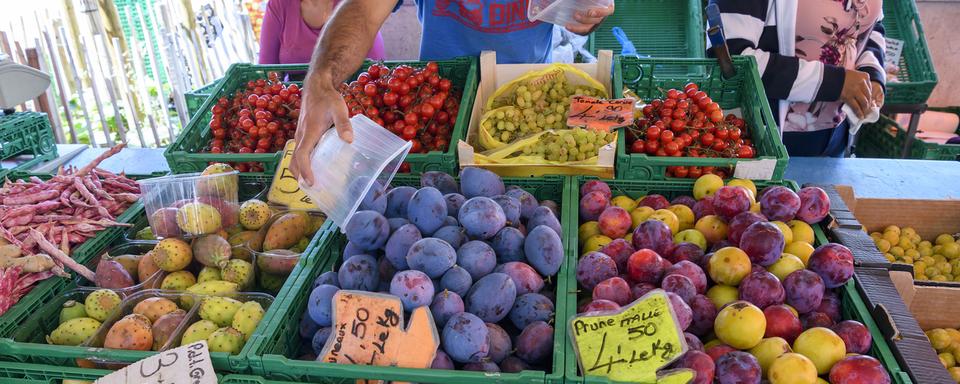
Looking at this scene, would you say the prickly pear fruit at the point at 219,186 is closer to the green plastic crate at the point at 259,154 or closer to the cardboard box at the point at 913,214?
the green plastic crate at the point at 259,154

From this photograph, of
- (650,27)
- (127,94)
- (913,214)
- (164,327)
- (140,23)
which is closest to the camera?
(164,327)

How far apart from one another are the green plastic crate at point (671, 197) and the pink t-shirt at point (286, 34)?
2345 millimetres

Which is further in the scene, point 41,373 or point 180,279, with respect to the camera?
point 180,279

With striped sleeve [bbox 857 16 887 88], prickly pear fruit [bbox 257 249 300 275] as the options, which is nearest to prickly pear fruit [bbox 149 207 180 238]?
prickly pear fruit [bbox 257 249 300 275]

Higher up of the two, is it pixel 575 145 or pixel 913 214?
pixel 575 145

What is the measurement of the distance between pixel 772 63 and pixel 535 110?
1048 mm

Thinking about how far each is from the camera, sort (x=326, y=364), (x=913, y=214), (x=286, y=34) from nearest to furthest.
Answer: (x=326, y=364), (x=913, y=214), (x=286, y=34)

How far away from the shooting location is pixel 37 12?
5.04 m

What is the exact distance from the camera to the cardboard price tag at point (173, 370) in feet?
4.13

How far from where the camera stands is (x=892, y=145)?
390 cm

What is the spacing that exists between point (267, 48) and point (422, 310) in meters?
3.09

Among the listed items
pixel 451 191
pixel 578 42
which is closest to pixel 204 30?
pixel 578 42

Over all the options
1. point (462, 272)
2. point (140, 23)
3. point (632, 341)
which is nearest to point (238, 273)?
point (462, 272)

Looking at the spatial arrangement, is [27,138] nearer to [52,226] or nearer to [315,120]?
[52,226]
